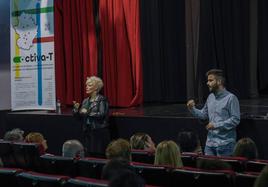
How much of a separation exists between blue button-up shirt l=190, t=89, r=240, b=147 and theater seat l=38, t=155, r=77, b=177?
169 cm

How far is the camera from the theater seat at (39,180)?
11.1 feet

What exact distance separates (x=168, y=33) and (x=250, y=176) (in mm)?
6840

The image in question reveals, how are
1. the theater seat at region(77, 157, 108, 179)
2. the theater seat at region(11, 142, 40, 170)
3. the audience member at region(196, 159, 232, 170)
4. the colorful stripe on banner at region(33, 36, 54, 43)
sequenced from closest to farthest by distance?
the audience member at region(196, 159, 232, 170)
the theater seat at region(77, 157, 108, 179)
the theater seat at region(11, 142, 40, 170)
the colorful stripe on banner at region(33, 36, 54, 43)

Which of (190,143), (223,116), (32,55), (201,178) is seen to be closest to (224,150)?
(223,116)

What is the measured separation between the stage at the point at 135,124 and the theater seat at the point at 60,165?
87.2 inches

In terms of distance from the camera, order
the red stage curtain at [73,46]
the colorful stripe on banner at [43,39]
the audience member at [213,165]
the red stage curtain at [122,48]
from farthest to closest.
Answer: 1. the red stage curtain at [73,46]
2. the red stage curtain at [122,48]
3. the colorful stripe on banner at [43,39]
4. the audience member at [213,165]

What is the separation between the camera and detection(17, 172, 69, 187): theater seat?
3.40 metres

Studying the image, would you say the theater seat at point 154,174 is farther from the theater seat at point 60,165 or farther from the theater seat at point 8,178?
the theater seat at point 8,178

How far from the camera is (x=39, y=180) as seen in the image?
11.5 ft

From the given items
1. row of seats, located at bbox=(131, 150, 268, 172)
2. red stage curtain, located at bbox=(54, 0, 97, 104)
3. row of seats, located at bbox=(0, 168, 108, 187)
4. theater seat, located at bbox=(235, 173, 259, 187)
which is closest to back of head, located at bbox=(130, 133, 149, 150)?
row of seats, located at bbox=(131, 150, 268, 172)

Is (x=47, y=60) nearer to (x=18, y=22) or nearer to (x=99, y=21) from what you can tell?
(x=18, y=22)

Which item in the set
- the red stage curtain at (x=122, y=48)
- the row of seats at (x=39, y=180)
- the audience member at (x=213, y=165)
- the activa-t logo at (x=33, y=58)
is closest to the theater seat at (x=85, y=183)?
the row of seats at (x=39, y=180)

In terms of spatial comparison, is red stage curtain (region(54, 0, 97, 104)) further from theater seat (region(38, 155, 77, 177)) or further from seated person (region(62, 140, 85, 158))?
theater seat (region(38, 155, 77, 177))

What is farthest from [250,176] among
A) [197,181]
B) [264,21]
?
[264,21]
